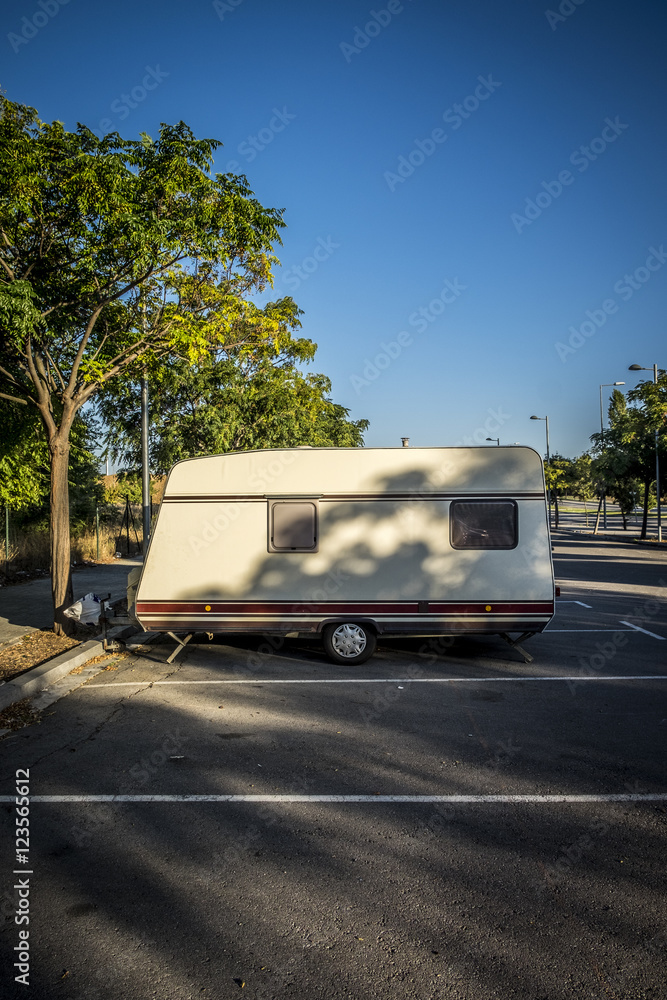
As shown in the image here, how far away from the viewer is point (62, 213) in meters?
9.34

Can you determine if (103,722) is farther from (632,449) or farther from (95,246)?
(632,449)

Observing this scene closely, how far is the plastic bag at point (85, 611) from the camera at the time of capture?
10.3m

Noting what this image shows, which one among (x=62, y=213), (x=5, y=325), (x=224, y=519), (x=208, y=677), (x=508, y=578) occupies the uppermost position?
(x=62, y=213)

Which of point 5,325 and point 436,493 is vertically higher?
point 5,325

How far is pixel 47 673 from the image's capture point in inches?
318

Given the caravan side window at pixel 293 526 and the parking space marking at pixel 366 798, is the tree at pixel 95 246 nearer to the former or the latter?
the caravan side window at pixel 293 526

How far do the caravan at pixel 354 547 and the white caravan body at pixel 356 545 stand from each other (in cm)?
1

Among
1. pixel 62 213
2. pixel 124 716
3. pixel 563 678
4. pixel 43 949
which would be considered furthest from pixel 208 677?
pixel 62 213

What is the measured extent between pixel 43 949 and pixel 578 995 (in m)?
2.57

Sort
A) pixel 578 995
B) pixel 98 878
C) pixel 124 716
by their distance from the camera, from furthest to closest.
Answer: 1. pixel 124 716
2. pixel 98 878
3. pixel 578 995

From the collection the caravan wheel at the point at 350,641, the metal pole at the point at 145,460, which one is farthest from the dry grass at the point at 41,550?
the caravan wheel at the point at 350,641

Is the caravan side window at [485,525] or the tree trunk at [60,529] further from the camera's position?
the tree trunk at [60,529]

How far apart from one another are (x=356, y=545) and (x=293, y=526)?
0.91 m

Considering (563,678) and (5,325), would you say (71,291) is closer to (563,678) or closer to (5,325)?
(5,325)
